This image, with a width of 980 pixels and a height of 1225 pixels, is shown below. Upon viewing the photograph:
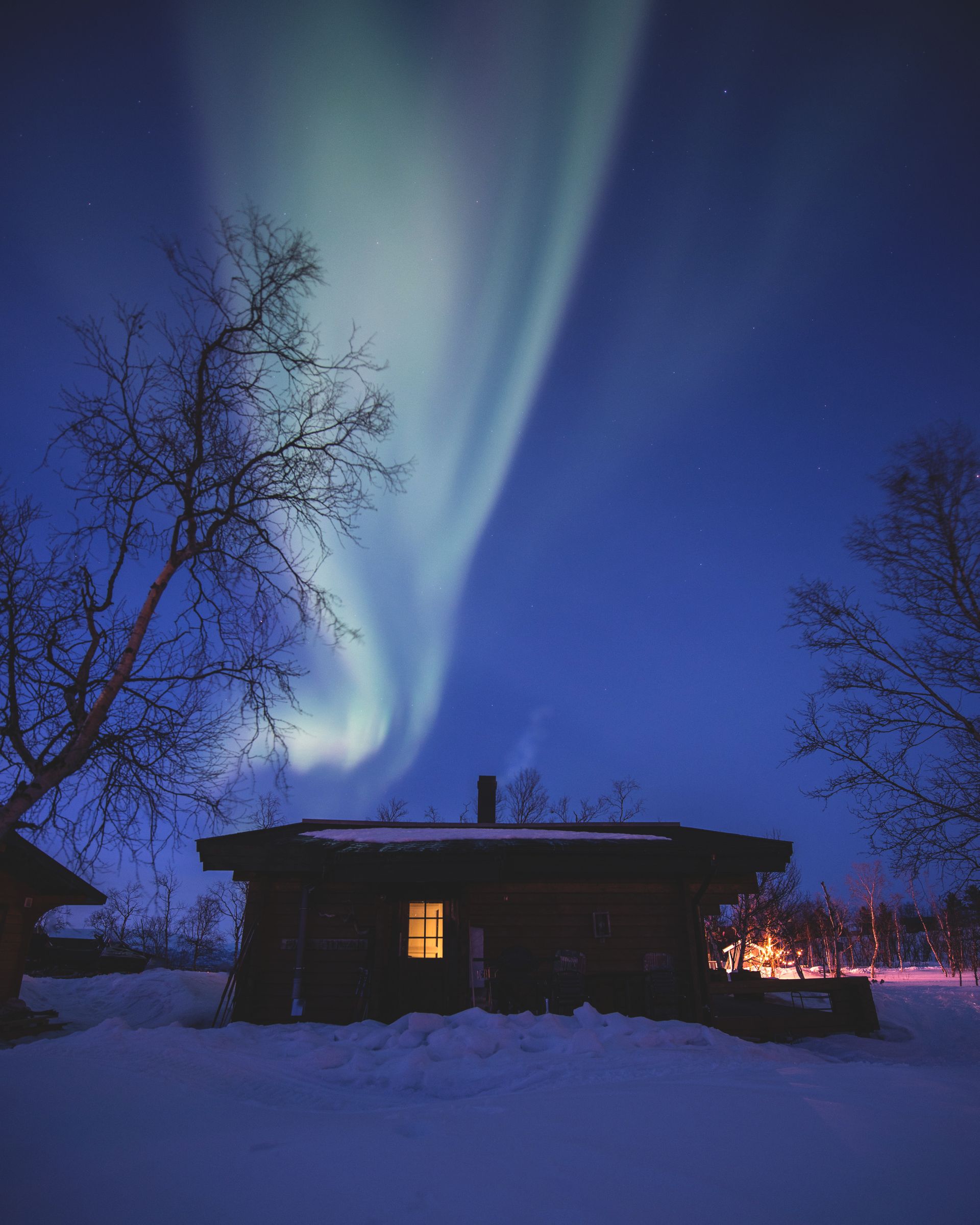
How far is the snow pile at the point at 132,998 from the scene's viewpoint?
1368cm

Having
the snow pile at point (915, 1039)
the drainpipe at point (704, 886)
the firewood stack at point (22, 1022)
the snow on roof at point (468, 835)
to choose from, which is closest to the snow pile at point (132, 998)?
the firewood stack at point (22, 1022)

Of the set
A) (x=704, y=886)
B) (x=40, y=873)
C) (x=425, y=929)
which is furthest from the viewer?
(x=40, y=873)

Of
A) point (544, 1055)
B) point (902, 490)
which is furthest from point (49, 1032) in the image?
point (902, 490)

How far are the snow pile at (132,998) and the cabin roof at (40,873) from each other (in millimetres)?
2519

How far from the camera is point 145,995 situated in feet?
53.1

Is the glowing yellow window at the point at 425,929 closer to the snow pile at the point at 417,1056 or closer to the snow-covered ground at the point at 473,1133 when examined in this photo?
the snow pile at the point at 417,1056

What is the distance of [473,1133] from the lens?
12.6 feet

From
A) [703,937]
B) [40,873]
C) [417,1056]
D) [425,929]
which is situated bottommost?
[417,1056]

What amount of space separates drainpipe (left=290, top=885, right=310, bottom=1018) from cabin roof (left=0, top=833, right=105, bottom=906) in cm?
598

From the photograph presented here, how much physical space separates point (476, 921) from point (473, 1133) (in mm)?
8136

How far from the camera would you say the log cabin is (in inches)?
421

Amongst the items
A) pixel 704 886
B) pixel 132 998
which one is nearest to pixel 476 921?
pixel 704 886

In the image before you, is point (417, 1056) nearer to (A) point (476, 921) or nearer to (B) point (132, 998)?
(A) point (476, 921)

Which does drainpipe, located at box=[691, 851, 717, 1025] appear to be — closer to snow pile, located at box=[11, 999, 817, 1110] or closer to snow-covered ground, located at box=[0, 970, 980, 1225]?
snow pile, located at box=[11, 999, 817, 1110]
